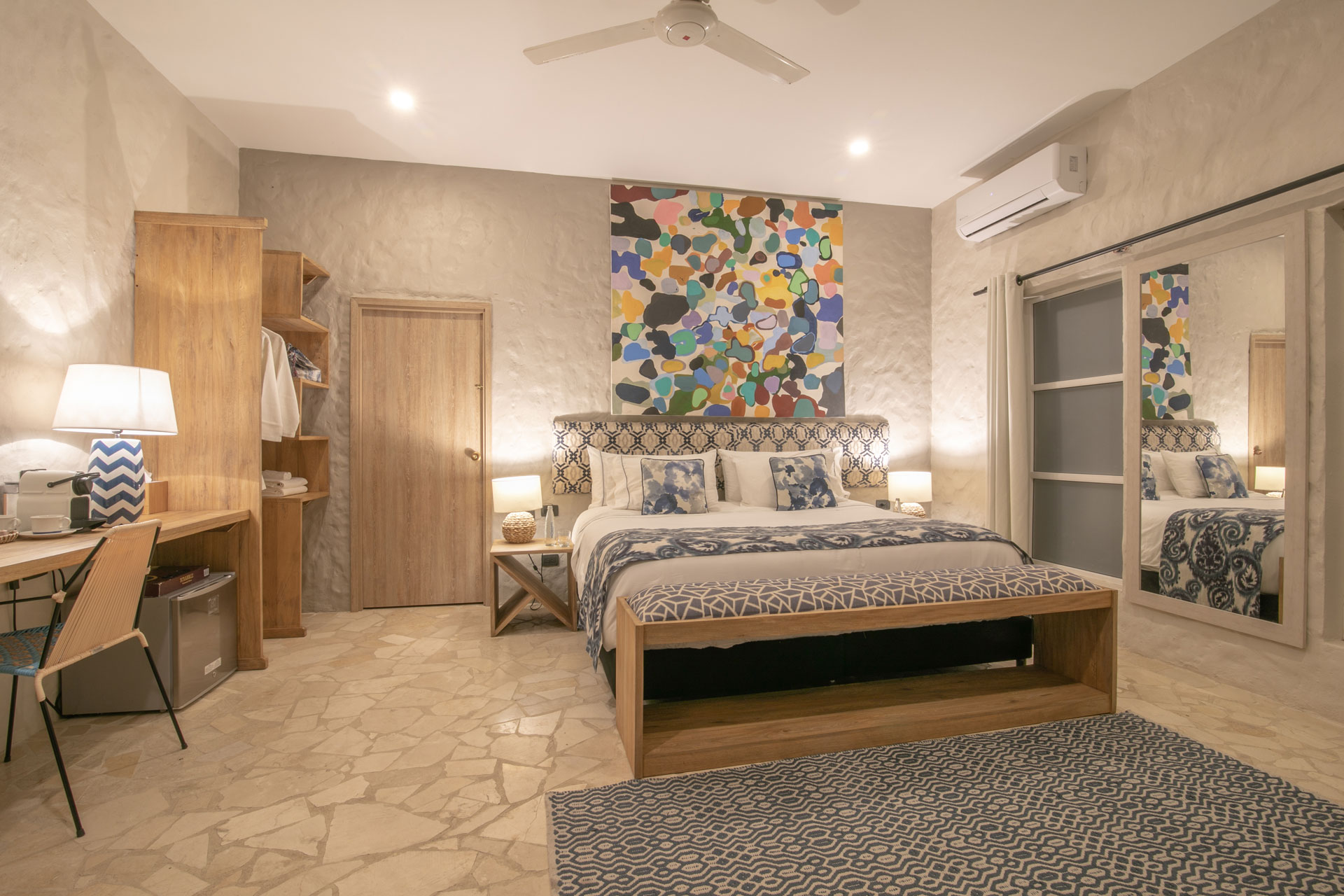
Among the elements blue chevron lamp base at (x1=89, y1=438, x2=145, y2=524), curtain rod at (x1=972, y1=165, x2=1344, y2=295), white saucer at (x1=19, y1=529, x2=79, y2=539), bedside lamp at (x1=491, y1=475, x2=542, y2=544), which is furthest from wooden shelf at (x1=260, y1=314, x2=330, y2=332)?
curtain rod at (x1=972, y1=165, x2=1344, y2=295)

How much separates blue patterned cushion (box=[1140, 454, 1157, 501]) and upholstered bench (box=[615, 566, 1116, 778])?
1.03 metres

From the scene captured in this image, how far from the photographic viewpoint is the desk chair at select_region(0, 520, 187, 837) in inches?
66.3

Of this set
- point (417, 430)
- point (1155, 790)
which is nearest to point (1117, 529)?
point (1155, 790)

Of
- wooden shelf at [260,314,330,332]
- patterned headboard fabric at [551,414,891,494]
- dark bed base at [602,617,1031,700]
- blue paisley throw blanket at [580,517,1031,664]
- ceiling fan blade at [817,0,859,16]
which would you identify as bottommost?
dark bed base at [602,617,1031,700]

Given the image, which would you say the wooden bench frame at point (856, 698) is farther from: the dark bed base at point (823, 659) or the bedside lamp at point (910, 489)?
the bedside lamp at point (910, 489)

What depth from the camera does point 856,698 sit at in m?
2.32

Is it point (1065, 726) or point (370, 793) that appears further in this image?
point (1065, 726)

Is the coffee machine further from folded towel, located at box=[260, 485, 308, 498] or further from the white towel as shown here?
folded towel, located at box=[260, 485, 308, 498]

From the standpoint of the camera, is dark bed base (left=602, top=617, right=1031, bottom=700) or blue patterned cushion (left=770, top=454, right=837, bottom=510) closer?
dark bed base (left=602, top=617, right=1031, bottom=700)

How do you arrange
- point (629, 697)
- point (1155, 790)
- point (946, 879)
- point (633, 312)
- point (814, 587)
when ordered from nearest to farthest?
point (946, 879) < point (1155, 790) < point (629, 697) < point (814, 587) < point (633, 312)

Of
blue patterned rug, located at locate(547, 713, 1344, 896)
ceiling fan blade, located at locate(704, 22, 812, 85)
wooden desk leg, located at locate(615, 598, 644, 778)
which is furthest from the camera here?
ceiling fan blade, located at locate(704, 22, 812, 85)

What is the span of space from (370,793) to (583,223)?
3408mm

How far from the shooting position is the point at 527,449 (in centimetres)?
406

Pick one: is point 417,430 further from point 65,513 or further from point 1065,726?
point 1065,726
